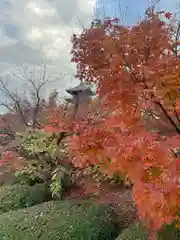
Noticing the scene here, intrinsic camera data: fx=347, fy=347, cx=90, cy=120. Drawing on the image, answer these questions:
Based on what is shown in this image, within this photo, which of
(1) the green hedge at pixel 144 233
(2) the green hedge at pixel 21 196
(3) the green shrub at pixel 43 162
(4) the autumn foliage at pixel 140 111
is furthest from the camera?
(3) the green shrub at pixel 43 162

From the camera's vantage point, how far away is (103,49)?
12.4 ft

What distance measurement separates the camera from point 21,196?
667 cm

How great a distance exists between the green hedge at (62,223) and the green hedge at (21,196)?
2.80 ft

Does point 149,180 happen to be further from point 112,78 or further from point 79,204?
point 79,204

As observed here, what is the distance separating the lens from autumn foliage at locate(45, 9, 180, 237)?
121 inches

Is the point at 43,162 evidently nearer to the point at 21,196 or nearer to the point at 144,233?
the point at 21,196

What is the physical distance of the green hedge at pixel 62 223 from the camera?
504 centimetres

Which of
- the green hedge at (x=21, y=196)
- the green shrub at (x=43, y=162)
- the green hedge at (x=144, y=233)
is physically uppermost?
the green shrub at (x=43, y=162)

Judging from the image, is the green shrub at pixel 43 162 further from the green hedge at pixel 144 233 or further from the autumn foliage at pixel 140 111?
the autumn foliage at pixel 140 111

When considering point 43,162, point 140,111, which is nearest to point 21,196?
point 43,162

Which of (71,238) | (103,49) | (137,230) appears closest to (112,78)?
(103,49)

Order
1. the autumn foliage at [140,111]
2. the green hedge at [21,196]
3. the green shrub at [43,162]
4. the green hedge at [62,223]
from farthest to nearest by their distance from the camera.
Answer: the green shrub at [43,162]
the green hedge at [21,196]
the green hedge at [62,223]
the autumn foliage at [140,111]

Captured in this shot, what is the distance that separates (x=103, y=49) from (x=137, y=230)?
2.40 metres

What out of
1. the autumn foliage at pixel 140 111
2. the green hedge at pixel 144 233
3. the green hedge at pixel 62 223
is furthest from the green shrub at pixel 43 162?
the autumn foliage at pixel 140 111
